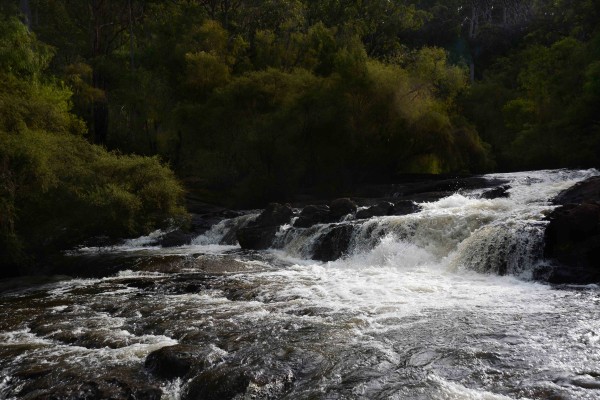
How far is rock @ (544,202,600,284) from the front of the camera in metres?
12.4

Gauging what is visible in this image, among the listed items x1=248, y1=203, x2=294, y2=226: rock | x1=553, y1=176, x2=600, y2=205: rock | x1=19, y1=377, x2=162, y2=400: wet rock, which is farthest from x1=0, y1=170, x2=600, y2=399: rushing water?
x1=248, y1=203, x2=294, y2=226: rock

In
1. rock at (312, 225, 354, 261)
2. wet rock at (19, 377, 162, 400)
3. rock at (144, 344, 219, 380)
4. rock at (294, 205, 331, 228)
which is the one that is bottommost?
wet rock at (19, 377, 162, 400)

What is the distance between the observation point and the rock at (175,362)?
7.35 meters

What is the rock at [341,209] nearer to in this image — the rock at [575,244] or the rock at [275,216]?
the rock at [275,216]

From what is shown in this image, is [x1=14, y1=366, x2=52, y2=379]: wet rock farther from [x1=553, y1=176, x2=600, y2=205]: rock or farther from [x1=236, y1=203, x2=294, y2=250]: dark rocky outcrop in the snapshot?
[x1=553, y1=176, x2=600, y2=205]: rock

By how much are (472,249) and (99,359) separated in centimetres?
969

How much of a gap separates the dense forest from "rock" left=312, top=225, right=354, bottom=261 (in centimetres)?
590

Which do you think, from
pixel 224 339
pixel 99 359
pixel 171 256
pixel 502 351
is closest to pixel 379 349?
pixel 502 351

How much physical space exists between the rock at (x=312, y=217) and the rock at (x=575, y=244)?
27.1 ft

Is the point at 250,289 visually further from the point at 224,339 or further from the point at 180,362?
the point at 180,362

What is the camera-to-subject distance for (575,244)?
509 inches

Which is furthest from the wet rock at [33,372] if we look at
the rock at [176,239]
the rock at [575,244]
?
the rock at [176,239]

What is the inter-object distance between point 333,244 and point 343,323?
7.71 meters

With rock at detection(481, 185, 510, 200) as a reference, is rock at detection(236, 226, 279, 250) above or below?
below
